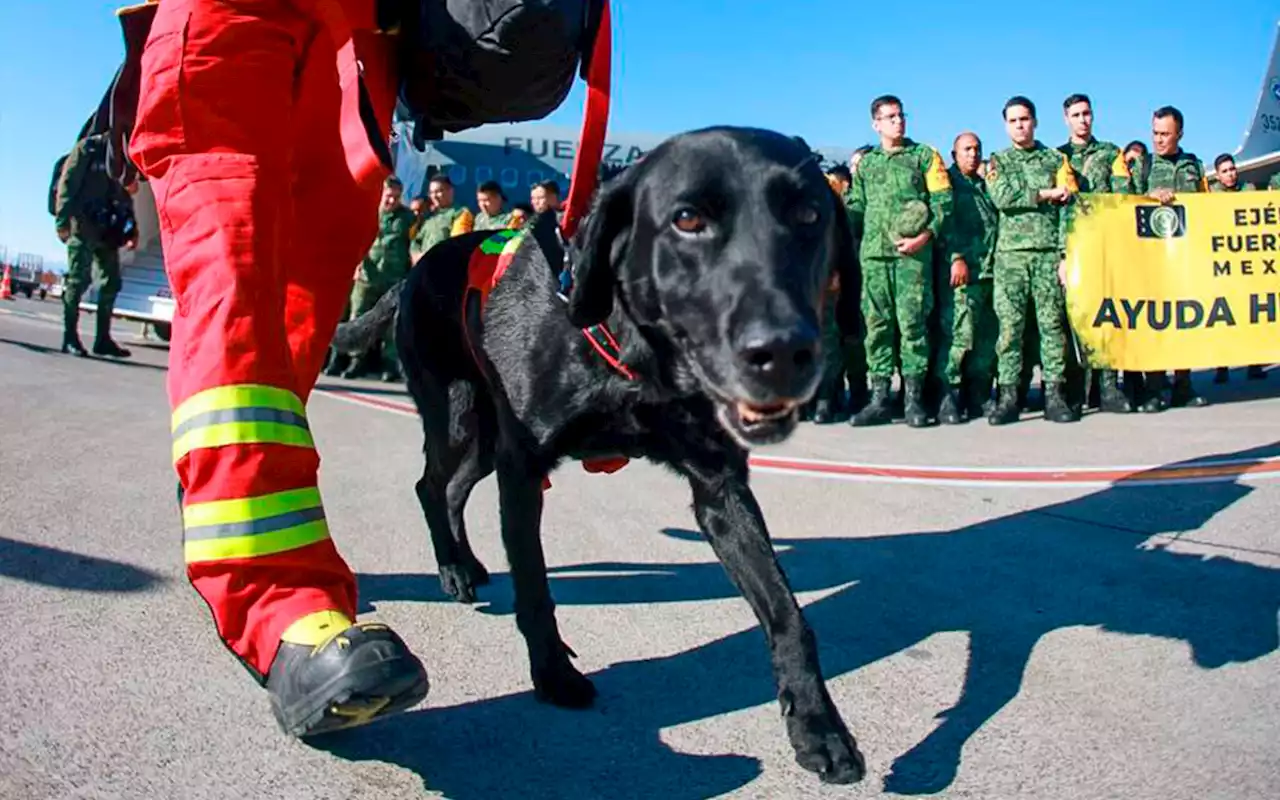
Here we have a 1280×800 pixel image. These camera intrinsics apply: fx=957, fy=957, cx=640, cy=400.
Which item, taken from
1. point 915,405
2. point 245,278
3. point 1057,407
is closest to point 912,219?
point 915,405

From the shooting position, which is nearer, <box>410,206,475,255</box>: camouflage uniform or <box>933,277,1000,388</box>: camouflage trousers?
<box>933,277,1000,388</box>: camouflage trousers

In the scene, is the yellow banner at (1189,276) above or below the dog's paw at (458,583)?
above

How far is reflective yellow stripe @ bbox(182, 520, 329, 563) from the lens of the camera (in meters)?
1.42

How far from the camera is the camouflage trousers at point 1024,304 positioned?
699 cm

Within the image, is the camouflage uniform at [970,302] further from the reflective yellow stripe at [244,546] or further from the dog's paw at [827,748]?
the reflective yellow stripe at [244,546]

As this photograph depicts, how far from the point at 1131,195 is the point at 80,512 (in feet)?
23.8

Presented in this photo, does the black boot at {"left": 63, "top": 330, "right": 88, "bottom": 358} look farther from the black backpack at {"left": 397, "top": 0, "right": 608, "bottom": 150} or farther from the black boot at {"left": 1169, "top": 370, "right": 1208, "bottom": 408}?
the black boot at {"left": 1169, "top": 370, "right": 1208, "bottom": 408}

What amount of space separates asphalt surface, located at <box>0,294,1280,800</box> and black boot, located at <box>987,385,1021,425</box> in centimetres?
251

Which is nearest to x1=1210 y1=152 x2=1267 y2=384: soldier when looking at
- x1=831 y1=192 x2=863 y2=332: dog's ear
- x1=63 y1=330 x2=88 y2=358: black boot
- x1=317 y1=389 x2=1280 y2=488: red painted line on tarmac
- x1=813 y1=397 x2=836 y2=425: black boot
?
x1=813 y1=397 x2=836 y2=425: black boot

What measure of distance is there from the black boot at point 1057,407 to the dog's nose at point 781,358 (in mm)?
5695

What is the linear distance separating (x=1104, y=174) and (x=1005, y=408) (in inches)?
82.6

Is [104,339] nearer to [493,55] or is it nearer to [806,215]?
[493,55]

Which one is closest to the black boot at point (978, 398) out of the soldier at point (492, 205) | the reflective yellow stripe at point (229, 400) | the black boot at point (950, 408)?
the black boot at point (950, 408)

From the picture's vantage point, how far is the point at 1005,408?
6793mm
